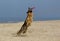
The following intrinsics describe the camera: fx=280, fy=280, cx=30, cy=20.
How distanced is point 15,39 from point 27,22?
1.49 meters

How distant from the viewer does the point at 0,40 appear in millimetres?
12688

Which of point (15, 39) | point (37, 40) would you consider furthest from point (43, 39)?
point (15, 39)

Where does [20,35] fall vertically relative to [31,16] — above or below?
below

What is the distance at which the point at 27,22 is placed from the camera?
1403 centimetres

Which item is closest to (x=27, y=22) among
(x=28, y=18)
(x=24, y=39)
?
(x=28, y=18)

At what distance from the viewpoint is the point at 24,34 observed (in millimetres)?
14711

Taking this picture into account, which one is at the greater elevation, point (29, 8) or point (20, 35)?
point (29, 8)

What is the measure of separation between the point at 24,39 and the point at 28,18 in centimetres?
152

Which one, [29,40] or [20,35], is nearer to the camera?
[29,40]

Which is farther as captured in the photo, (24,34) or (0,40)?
(24,34)

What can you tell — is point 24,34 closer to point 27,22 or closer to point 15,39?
point 27,22

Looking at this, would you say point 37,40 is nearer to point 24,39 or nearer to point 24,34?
point 24,39

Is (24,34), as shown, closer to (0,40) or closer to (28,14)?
(28,14)

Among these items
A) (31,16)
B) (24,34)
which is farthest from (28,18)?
(24,34)
